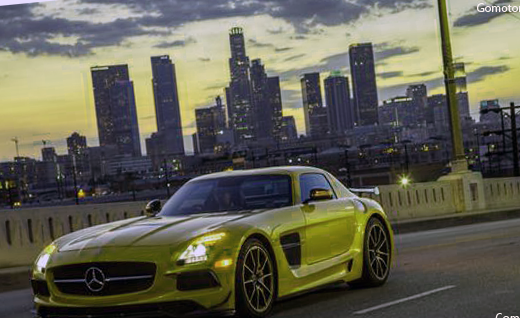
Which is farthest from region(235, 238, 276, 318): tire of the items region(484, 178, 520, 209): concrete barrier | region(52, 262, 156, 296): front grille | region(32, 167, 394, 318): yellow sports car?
region(484, 178, 520, 209): concrete barrier

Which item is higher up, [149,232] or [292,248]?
[149,232]

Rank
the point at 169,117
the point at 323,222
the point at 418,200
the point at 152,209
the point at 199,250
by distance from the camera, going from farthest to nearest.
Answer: the point at 169,117 < the point at 418,200 < the point at 152,209 < the point at 323,222 < the point at 199,250

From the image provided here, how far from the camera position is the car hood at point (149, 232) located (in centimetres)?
722

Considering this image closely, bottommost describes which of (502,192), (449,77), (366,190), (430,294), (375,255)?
(502,192)

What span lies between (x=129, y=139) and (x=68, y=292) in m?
165

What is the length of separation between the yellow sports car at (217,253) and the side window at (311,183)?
15 millimetres

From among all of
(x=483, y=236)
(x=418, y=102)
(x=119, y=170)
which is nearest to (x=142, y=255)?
(x=483, y=236)

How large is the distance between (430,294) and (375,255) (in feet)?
3.57

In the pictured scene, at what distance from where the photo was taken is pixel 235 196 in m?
8.61

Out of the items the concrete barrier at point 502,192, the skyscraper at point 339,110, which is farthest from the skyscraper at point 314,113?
the concrete barrier at point 502,192

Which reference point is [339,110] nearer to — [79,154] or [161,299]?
[79,154]

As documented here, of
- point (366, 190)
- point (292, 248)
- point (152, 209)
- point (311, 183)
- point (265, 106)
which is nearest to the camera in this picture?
point (292, 248)

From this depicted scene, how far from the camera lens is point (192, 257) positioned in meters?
7.02

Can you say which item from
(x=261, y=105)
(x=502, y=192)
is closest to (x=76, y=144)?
(x=261, y=105)
